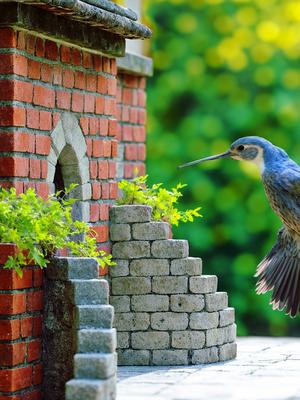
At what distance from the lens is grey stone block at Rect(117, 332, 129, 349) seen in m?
9.96

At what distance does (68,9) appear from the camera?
8.88 m

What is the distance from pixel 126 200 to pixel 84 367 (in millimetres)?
2565

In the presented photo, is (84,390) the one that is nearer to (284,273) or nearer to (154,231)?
(154,231)

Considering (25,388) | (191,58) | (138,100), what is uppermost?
(191,58)

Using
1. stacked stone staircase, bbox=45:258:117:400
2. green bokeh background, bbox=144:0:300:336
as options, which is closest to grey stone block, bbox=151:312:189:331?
stacked stone staircase, bbox=45:258:117:400

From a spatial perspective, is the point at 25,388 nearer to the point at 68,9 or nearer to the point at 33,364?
the point at 33,364

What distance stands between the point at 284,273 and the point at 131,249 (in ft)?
4.66

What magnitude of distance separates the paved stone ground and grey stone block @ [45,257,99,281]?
678 millimetres

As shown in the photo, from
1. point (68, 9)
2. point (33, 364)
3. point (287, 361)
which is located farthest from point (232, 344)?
point (68, 9)

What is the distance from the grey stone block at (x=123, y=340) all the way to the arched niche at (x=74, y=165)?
2.61ft

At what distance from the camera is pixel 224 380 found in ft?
29.7

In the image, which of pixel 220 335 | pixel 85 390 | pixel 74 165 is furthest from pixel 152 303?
pixel 85 390

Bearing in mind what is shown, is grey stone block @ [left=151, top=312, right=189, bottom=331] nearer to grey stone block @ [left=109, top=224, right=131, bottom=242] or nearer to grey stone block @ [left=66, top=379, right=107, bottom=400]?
grey stone block @ [left=109, top=224, right=131, bottom=242]

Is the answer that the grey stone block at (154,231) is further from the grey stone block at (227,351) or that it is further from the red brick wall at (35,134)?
the grey stone block at (227,351)
